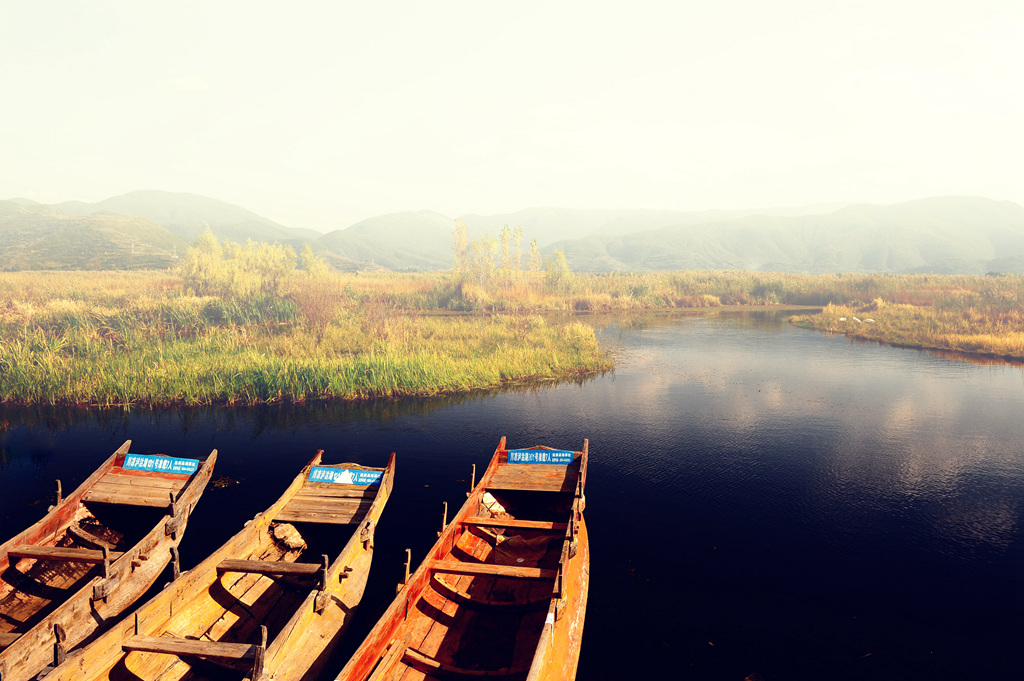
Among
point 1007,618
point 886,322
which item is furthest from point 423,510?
point 886,322

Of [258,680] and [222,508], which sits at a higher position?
[258,680]

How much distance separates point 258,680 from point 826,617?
9553 millimetres

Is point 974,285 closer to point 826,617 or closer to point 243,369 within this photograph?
point 826,617

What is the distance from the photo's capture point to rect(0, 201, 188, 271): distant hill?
119m

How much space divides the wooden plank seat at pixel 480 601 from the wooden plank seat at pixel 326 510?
3.15m

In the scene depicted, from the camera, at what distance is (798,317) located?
49719mm

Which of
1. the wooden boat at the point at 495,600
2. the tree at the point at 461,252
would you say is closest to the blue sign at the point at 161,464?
the wooden boat at the point at 495,600

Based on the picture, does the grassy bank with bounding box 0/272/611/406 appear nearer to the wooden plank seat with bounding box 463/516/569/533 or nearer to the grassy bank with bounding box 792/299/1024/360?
the wooden plank seat with bounding box 463/516/569/533

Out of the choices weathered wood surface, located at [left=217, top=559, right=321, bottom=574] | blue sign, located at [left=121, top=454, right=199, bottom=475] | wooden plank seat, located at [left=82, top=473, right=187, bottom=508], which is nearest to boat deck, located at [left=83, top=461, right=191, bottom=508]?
wooden plank seat, located at [left=82, top=473, right=187, bottom=508]

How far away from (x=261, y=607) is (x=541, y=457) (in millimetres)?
7255

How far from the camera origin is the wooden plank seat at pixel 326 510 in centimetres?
1098

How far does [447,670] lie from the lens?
709 centimetres

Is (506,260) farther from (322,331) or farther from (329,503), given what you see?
(329,503)

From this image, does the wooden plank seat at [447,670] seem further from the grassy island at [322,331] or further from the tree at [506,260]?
the tree at [506,260]
